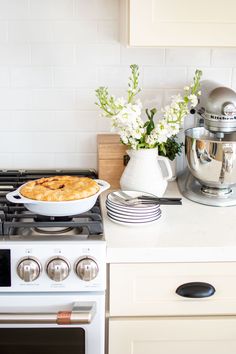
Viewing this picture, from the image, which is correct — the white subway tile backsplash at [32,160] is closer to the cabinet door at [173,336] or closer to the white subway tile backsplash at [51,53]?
the white subway tile backsplash at [51,53]

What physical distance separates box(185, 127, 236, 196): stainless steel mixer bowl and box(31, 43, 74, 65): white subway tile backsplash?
567mm

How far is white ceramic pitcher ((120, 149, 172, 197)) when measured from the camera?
6.31ft

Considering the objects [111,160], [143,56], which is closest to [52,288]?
[111,160]

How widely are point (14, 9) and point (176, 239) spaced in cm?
106

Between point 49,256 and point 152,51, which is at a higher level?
point 152,51

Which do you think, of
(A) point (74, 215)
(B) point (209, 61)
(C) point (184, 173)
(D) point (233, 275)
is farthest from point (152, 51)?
(D) point (233, 275)

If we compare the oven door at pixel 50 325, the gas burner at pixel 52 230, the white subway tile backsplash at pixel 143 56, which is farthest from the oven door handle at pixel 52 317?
the white subway tile backsplash at pixel 143 56

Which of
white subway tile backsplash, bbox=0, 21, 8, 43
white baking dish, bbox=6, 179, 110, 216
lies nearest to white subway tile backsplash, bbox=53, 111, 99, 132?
white subway tile backsplash, bbox=0, 21, 8, 43

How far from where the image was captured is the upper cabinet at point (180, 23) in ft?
5.82

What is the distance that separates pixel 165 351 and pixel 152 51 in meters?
1.10

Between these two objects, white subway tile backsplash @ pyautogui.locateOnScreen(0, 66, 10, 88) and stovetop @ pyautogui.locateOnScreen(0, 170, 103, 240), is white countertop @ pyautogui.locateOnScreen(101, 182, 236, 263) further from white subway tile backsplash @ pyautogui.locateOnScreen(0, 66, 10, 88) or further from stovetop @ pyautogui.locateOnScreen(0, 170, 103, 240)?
white subway tile backsplash @ pyautogui.locateOnScreen(0, 66, 10, 88)

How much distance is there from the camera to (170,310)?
5.55 feet

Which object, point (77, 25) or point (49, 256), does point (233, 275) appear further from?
point (77, 25)

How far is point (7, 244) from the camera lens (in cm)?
159
